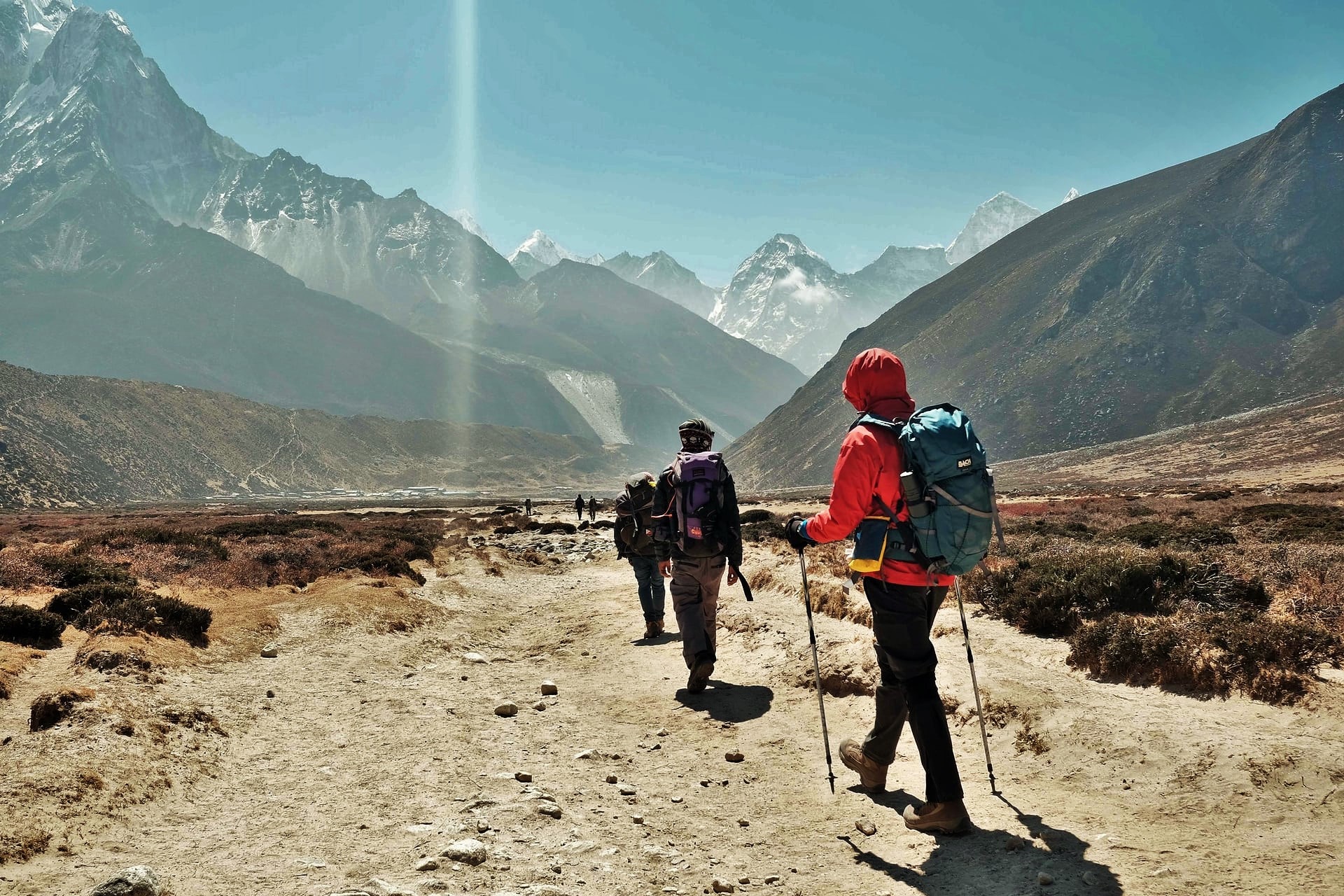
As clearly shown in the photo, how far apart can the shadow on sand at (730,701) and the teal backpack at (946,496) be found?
371 cm

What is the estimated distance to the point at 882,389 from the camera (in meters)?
5.38

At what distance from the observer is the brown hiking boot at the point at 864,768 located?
555 centimetres

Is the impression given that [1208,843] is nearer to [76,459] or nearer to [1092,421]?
[1092,421]

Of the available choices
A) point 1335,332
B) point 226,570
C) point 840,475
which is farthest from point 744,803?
point 1335,332

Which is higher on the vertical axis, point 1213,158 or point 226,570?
point 1213,158

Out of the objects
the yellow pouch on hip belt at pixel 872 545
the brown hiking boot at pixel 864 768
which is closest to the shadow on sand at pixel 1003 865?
the brown hiking boot at pixel 864 768

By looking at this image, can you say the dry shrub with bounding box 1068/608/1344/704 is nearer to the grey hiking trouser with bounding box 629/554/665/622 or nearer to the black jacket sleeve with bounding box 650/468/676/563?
the black jacket sleeve with bounding box 650/468/676/563

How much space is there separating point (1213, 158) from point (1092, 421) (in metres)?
101

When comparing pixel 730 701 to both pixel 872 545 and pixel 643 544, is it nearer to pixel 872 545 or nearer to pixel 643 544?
pixel 872 545

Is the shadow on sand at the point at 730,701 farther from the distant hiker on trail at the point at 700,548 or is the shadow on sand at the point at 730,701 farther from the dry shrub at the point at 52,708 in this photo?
the dry shrub at the point at 52,708

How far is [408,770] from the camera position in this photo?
6.42 metres

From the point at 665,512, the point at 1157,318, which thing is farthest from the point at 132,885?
the point at 1157,318

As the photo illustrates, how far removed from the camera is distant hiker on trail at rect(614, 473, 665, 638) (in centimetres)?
1240

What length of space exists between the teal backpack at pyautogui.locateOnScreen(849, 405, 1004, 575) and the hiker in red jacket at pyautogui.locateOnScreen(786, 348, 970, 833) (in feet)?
0.41
